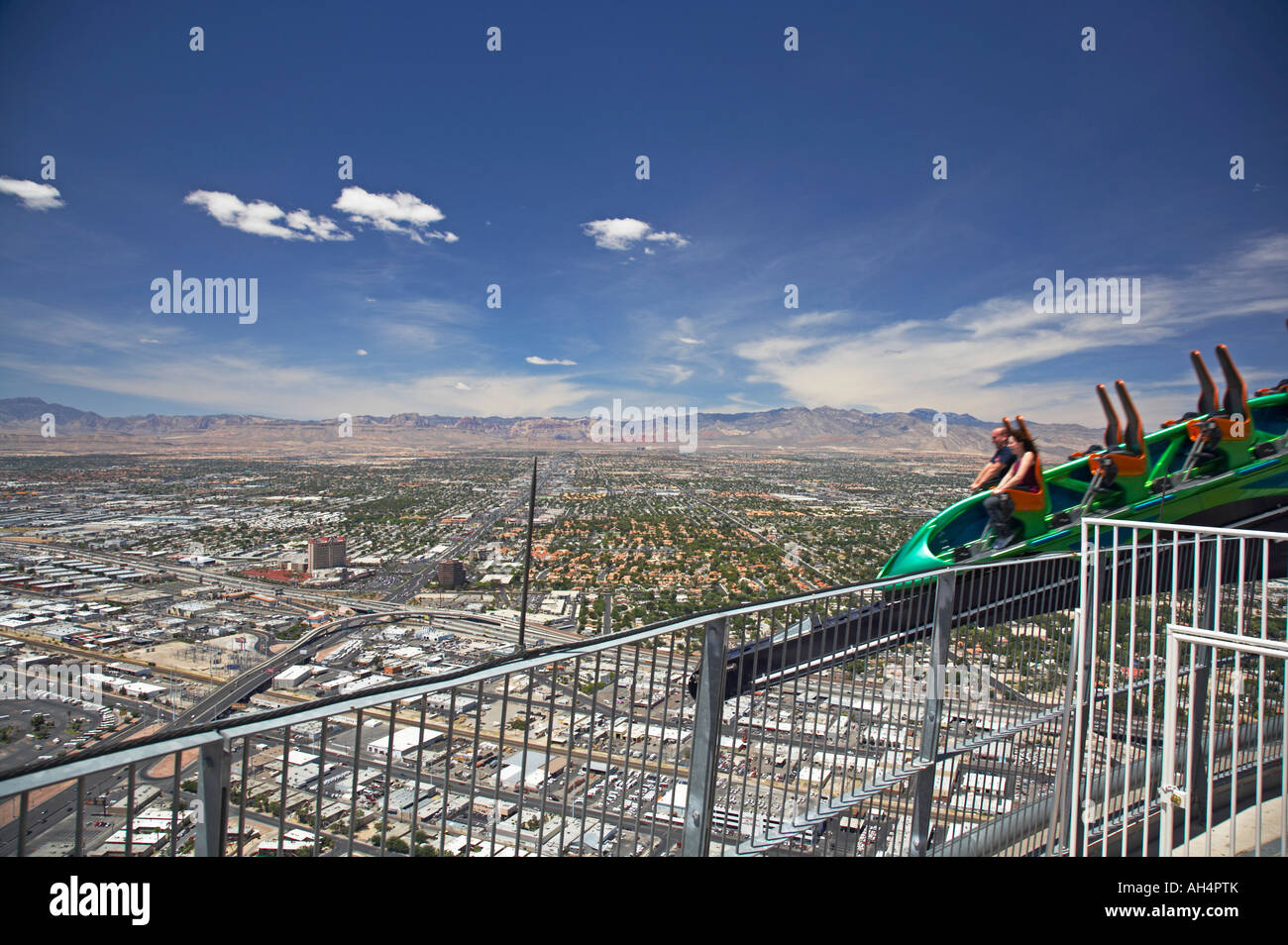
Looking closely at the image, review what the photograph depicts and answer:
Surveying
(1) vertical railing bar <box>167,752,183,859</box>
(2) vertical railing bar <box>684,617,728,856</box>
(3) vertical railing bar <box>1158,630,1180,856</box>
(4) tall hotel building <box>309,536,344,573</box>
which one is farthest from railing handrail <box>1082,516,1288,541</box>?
(4) tall hotel building <box>309,536,344,573</box>

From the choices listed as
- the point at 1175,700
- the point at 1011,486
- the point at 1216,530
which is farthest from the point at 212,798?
the point at 1011,486

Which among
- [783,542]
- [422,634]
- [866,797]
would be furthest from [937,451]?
[866,797]

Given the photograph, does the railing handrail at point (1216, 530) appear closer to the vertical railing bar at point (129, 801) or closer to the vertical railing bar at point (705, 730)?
the vertical railing bar at point (705, 730)

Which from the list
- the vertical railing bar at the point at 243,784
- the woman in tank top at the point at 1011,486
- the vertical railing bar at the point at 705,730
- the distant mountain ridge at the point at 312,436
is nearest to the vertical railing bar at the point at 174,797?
the vertical railing bar at the point at 243,784

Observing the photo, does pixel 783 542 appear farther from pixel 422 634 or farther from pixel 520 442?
pixel 520 442

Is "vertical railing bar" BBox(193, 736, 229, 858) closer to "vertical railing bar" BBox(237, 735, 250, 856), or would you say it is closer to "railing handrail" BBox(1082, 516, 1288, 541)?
"vertical railing bar" BBox(237, 735, 250, 856)

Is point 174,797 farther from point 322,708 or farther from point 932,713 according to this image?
point 932,713
